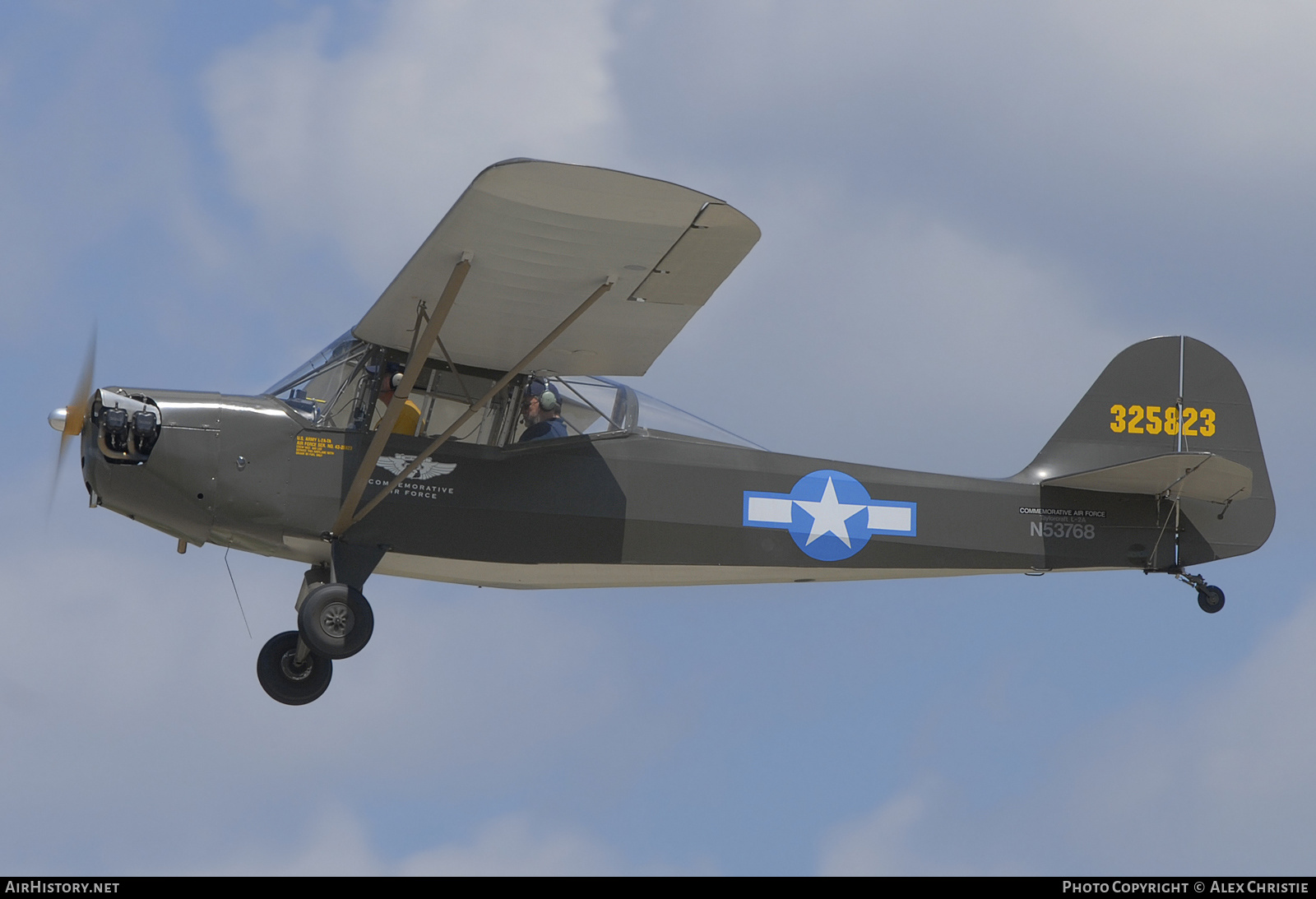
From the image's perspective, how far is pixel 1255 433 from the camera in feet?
39.7

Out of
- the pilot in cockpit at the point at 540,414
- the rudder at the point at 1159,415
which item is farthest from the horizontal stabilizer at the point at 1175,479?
the pilot in cockpit at the point at 540,414

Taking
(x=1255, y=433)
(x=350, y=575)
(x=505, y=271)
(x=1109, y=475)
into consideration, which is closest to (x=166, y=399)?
(x=350, y=575)

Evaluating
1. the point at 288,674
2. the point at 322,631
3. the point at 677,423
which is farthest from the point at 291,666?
the point at 677,423

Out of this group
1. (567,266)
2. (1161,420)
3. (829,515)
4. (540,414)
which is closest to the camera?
(567,266)

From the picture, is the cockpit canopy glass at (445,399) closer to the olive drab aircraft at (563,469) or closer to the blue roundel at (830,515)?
the olive drab aircraft at (563,469)

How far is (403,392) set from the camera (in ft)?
31.8

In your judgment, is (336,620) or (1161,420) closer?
(336,620)

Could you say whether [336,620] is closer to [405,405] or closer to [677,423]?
[405,405]

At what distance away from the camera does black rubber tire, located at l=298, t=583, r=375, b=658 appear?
9867 millimetres

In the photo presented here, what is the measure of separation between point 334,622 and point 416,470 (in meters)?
1.17

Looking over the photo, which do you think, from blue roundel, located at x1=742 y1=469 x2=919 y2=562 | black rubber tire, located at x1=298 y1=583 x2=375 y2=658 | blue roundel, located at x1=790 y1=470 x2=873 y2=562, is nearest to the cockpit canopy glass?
blue roundel, located at x1=742 y1=469 x2=919 y2=562

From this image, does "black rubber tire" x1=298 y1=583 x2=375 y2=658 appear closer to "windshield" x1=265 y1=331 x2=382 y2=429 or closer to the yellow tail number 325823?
"windshield" x1=265 y1=331 x2=382 y2=429

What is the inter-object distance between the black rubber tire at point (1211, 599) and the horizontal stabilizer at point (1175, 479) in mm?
674

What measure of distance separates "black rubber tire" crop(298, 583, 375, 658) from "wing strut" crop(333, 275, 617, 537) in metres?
0.48
